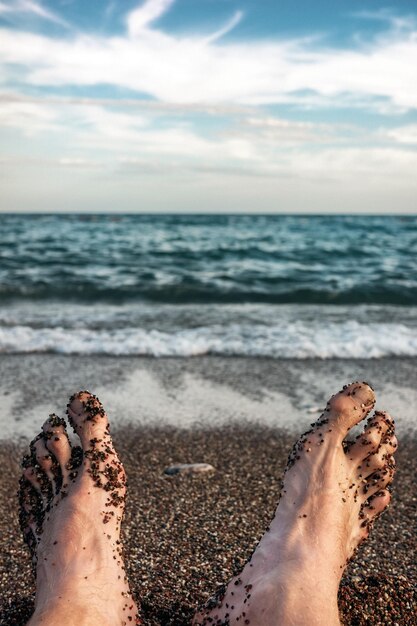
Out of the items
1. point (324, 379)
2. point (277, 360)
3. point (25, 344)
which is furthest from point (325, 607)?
point (25, 344)

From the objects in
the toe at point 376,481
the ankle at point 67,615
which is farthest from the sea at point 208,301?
the ankle at point 67,615

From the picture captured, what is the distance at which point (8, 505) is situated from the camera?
3264 millimetres

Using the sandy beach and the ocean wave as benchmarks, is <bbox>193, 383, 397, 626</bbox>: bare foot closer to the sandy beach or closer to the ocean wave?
the sandy beach

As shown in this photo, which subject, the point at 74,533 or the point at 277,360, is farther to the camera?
the point at 277,360

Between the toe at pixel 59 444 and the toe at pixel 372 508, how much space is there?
1.16 meters

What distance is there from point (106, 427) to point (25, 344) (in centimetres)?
452

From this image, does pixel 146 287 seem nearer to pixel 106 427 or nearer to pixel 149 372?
pixel 149 372

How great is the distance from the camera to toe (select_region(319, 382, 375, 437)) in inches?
93.0

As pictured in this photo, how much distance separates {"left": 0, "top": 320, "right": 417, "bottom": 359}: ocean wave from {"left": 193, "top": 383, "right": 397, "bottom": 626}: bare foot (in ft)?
12.8

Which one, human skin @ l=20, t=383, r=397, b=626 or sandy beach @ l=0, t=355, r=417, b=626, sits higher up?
human skin @ l=20, t=383, r=397, b=626

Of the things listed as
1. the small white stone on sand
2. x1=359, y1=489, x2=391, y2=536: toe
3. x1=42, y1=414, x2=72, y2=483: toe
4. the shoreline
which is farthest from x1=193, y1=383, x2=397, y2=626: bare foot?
the shoreline

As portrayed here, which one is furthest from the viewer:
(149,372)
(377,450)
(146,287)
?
(146,287)

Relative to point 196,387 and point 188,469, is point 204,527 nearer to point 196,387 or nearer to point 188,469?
point 188,469

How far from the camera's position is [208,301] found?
1105cm
